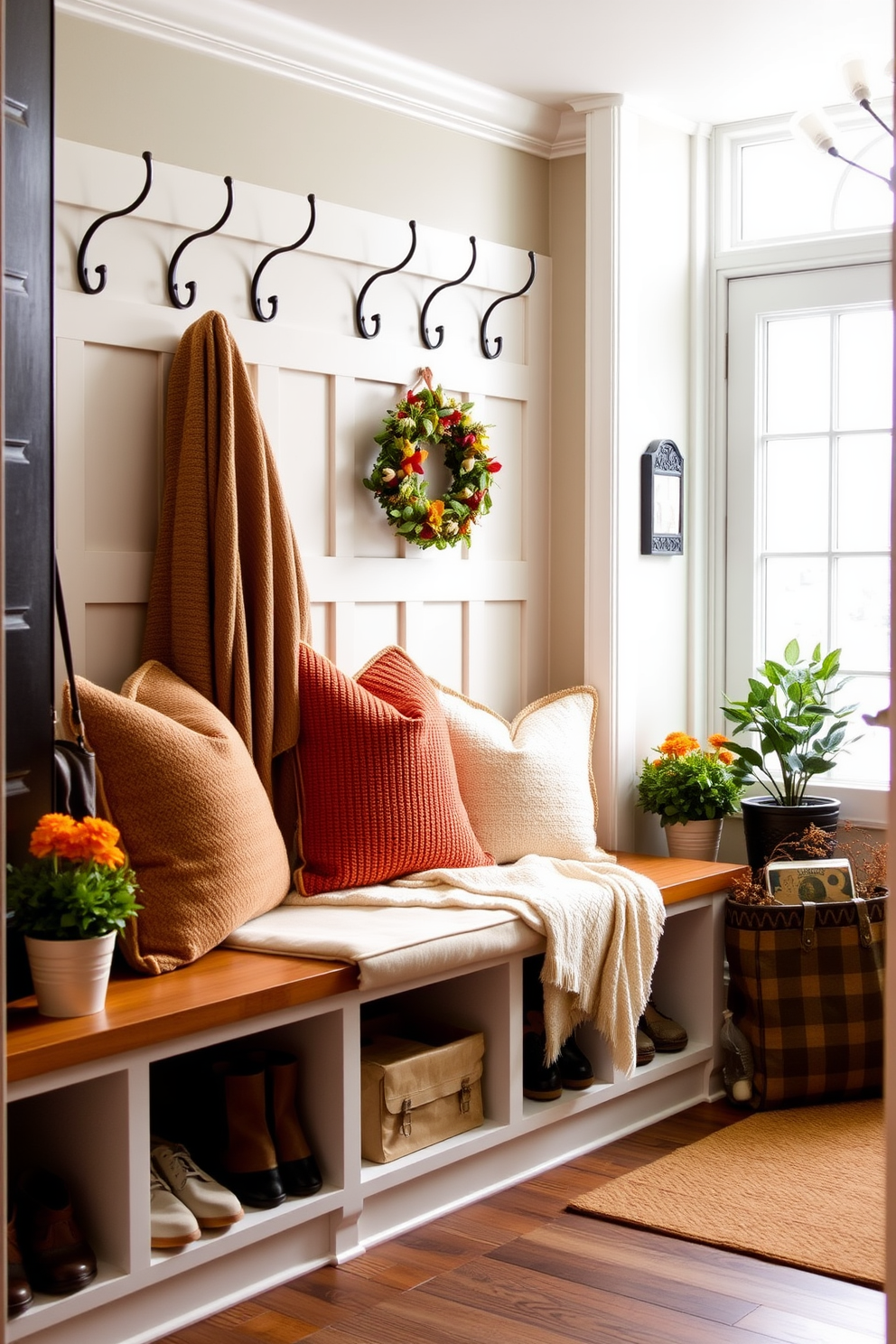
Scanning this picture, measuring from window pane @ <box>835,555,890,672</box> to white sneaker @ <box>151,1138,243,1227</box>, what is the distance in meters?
2.20

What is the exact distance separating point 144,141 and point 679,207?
1619mm

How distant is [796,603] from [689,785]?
0.67 metres

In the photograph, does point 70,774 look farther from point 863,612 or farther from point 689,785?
point 863,612

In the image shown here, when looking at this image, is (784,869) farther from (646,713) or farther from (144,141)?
(144,141)

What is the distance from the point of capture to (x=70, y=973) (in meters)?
2.20

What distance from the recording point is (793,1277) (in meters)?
2.55

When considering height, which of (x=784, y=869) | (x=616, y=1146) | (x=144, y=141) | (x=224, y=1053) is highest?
(x=144, y=141)

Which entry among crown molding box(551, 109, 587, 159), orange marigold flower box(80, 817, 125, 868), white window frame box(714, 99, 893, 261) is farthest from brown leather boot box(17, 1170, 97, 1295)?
white window frame box(714, 99, 893, 261)

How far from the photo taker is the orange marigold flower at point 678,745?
3.68m

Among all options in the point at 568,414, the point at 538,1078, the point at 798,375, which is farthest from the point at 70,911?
the point at 798,375

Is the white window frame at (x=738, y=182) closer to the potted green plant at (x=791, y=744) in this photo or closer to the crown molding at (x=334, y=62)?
the crown molding at (x=334, y=62)

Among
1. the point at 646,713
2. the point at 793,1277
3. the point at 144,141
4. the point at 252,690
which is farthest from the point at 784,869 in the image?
the point at 144,141

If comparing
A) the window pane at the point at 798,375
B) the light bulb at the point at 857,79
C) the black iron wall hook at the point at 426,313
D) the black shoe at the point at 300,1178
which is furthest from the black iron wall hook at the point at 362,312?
the black shoe at the point at 300,1178

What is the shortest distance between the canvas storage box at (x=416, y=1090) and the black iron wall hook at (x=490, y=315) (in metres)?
1.69
